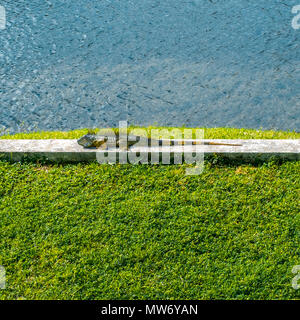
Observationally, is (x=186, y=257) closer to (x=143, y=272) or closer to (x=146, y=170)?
(x=143, y=272)

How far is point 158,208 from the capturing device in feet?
13.7

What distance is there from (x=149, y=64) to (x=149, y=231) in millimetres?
4223

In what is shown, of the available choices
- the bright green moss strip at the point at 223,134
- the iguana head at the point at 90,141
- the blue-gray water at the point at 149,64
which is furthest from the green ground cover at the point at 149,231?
the blue-gray water at the point at 149,64

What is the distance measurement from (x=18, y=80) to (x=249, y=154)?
430cm

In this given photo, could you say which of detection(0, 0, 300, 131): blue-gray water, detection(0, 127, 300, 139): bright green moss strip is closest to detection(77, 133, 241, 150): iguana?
detection(0, 127, 300, 139): bright green moss strip

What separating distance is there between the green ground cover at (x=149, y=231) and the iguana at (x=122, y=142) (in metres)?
0.28

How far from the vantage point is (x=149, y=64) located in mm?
7465

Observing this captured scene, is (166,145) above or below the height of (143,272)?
above

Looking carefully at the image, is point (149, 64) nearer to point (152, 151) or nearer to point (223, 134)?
point (223, 134)

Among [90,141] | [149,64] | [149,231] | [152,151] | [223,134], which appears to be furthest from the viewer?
[149,64]

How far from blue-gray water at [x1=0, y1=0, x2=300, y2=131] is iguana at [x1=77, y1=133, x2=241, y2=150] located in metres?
1.17

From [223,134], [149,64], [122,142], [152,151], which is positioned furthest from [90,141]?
[149,64]
